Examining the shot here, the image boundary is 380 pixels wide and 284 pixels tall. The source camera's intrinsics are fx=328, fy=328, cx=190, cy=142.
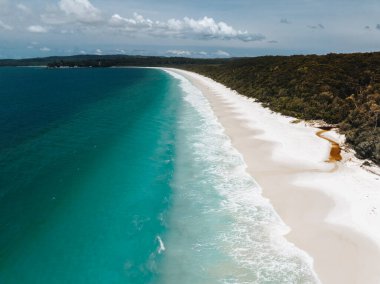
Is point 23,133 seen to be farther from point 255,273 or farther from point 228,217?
point 255,273

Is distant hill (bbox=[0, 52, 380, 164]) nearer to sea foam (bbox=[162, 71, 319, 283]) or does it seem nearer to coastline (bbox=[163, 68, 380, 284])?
coastline (bbox=[163, 68, 380, 284])

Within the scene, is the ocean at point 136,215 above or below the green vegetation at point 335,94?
below

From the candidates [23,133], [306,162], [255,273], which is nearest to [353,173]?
[306,162]

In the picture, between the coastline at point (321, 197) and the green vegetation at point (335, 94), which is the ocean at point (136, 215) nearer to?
the coastline at point (321, 197)

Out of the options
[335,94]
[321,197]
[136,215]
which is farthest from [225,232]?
[335,94]

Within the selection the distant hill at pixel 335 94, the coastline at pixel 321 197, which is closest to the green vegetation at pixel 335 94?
the distant hill at pixel 335 94

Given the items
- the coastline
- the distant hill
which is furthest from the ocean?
the distant hill
